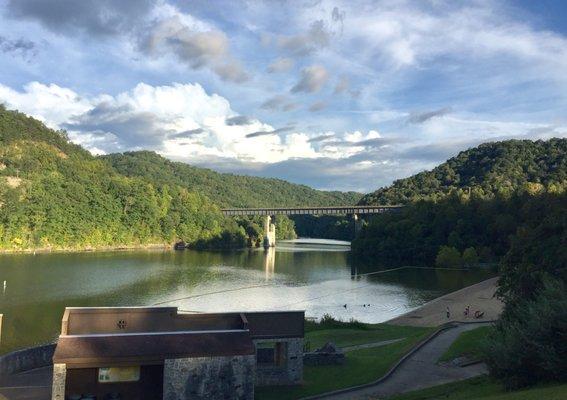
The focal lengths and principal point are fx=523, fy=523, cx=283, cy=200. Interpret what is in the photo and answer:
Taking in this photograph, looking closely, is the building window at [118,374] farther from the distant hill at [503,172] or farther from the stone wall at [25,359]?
the distant hill at [503,172]

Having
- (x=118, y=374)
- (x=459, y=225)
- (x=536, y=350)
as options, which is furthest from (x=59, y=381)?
(x=459, y=225)

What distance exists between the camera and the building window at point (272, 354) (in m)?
25.5

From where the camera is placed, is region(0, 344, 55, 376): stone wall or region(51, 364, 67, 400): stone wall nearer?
region(51, 364, 67, 400): stone wall

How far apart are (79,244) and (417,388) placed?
13924 centimetres

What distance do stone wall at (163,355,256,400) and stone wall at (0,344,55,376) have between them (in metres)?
9.86

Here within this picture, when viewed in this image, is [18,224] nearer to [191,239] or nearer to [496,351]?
[191,239]

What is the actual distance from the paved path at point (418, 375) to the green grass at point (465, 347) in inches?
23.3

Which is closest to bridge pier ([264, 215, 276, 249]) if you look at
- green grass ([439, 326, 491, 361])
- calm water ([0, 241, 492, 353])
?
calm water ([0, 241, 492, 353])

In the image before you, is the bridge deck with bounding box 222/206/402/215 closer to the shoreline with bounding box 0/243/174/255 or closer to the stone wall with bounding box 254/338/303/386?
the shoreline with bounding box 0/243/174/255

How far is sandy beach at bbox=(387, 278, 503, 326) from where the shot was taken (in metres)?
51.3

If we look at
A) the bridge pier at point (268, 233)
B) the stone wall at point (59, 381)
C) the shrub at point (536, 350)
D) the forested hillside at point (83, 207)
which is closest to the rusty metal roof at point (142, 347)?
the stone wall at point (59, 381)

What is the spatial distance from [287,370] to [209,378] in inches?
196

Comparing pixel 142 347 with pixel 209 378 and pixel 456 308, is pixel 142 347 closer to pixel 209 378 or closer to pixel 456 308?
pixel 209 378

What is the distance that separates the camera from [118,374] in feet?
71.1
